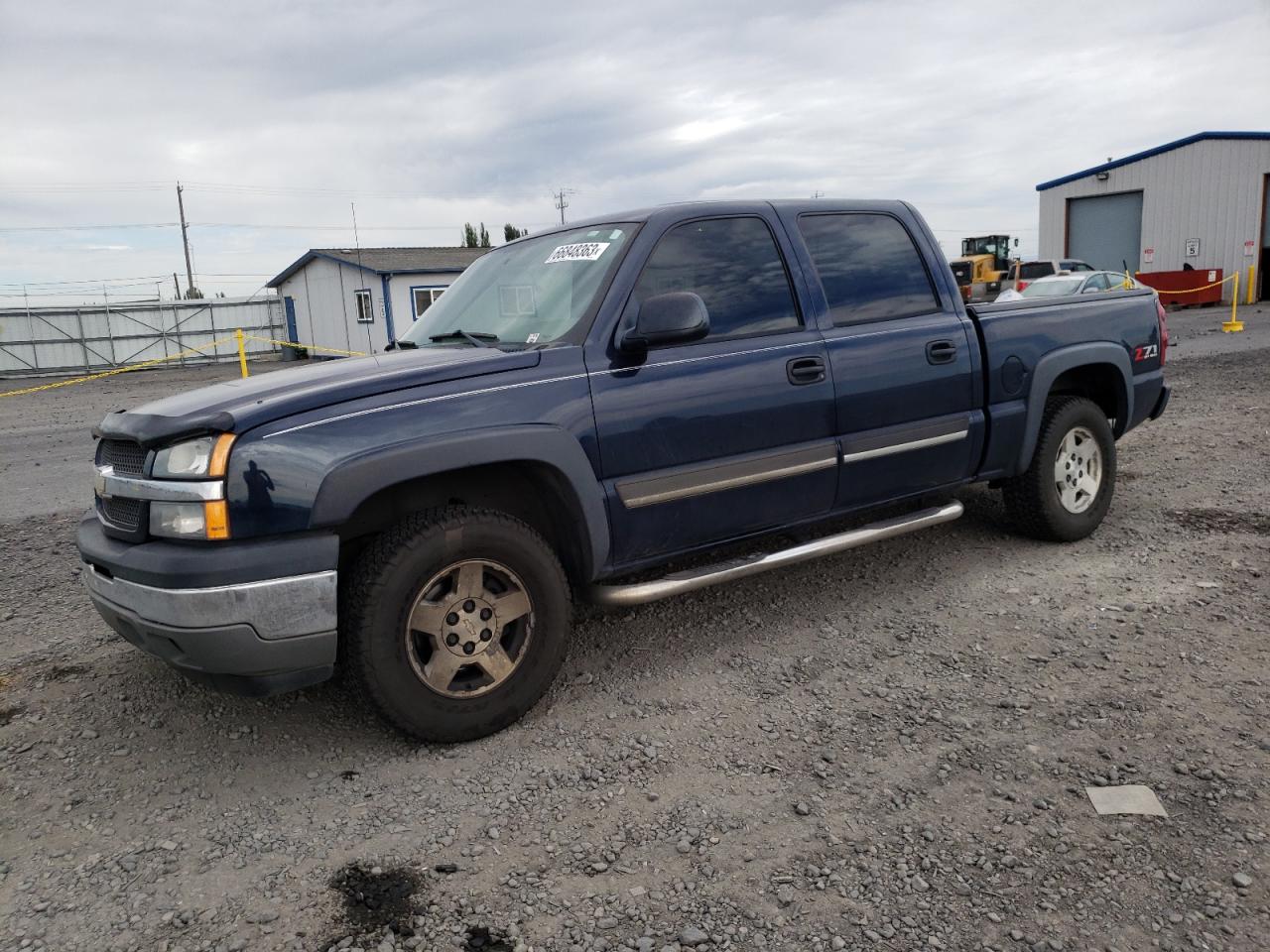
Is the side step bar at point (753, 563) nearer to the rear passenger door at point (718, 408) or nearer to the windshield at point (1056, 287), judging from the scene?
the rear passenger door at point (718, 408)

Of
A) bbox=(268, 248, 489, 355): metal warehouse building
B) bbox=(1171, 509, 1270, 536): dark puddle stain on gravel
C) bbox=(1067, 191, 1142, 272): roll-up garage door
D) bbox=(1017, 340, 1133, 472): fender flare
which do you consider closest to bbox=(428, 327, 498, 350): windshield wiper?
bbox=(1017, 340, 1133, 472): fender flare

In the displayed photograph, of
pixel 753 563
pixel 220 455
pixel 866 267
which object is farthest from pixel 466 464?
pixel 866 267

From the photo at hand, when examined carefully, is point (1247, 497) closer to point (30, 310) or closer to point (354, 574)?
point (354, 574)

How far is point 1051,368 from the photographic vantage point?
485 cm

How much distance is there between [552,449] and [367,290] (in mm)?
31505

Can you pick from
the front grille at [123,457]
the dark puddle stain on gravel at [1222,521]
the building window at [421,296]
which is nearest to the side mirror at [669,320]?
the front grille at [123,457]

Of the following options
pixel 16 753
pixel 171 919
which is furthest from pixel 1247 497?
pixel 16 753

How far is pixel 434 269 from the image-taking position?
106 feet

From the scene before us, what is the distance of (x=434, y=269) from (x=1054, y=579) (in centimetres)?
3006

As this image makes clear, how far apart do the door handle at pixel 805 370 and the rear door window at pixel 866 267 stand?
30 cm

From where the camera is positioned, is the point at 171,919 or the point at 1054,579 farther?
the point at 1054,579

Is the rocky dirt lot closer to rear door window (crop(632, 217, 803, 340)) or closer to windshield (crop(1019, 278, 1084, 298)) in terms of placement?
rear door window (crop(632, 217, 803, 340))

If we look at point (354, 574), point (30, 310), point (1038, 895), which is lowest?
point (1038, 895)

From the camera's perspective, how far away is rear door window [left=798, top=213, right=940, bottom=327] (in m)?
4.23
